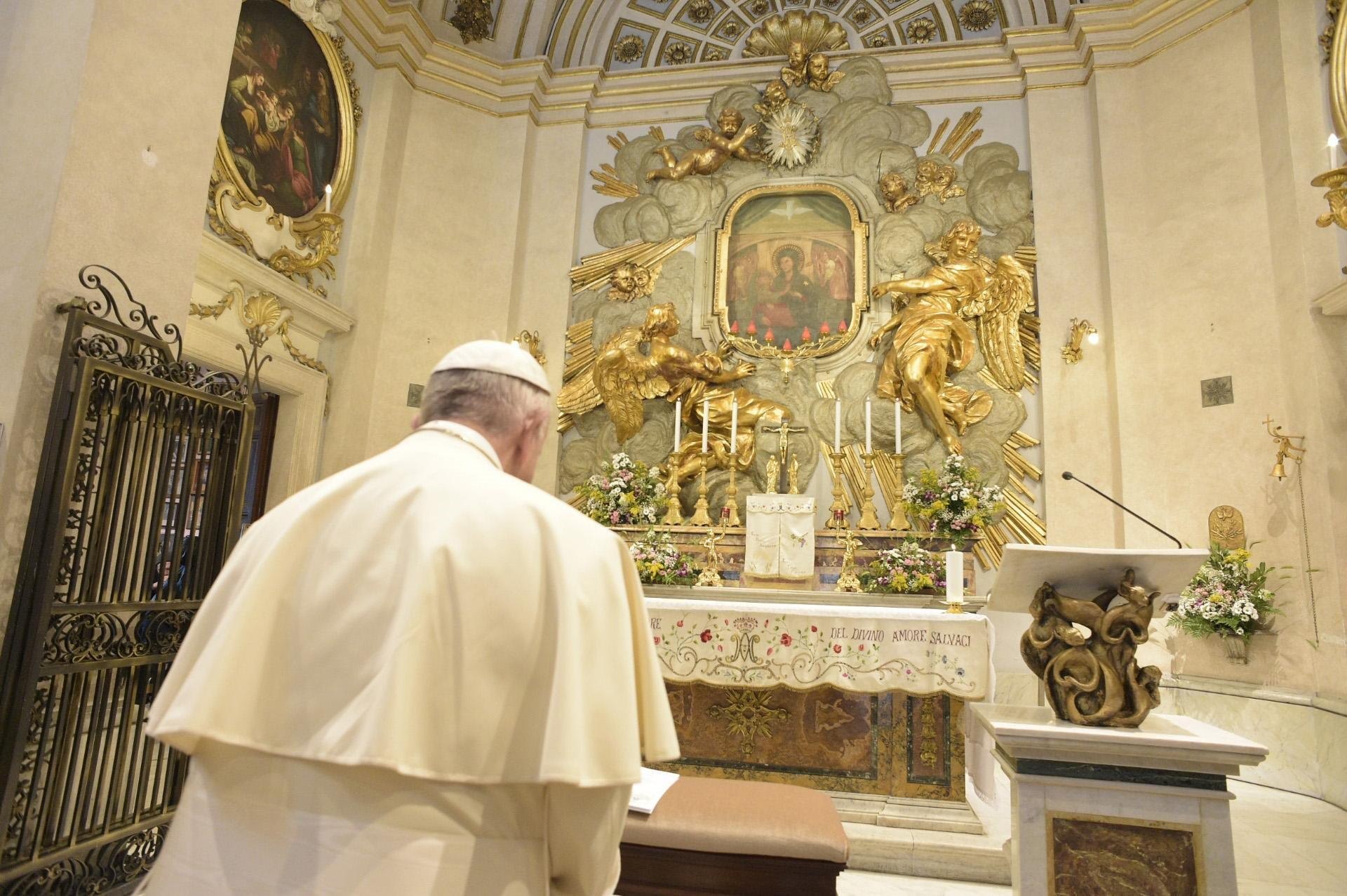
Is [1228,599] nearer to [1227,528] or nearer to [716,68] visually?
[1227,528]

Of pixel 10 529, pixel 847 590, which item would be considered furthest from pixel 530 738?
pixel 847 590

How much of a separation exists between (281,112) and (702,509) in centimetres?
523

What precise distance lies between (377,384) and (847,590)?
503cm

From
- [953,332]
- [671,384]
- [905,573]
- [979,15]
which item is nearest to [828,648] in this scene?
[905,573]

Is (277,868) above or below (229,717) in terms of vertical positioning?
below

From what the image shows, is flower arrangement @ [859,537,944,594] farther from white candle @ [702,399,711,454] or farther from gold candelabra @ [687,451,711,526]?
white candle @ [702,399,711,454]

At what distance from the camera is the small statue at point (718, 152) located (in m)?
9.45

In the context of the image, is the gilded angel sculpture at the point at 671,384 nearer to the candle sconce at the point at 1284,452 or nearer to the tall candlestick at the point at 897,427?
the tall candlestick at the point at 897,427

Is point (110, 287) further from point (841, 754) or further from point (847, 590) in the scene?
point (847, 590)

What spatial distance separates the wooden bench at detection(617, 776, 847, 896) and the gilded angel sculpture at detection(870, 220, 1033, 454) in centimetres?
586

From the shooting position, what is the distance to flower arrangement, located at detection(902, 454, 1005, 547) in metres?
7.30

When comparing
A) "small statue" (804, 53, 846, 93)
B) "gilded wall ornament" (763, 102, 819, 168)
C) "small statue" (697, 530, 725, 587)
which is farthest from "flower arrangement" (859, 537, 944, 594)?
"small statue" (804, 53, 846, 93)

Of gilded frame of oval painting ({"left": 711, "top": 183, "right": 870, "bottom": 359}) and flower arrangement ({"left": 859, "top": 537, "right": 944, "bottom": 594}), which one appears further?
gilded frame of oval painting ({"left": 711, "top": 183, "right": 870, "bottom": 359})

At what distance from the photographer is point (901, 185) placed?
8.88 m
